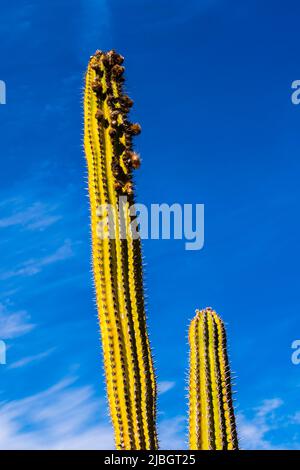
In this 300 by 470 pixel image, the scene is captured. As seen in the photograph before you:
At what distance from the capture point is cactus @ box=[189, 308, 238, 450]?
8742 millimetres

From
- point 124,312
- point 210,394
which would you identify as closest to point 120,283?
point 124,312

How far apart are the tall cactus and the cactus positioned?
3.46ft

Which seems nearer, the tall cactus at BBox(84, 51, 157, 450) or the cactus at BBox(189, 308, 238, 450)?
the tall cactus at BBox(84, 51, 157, 450)

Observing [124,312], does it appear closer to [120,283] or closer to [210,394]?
[120,283]

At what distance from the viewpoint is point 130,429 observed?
7.64m

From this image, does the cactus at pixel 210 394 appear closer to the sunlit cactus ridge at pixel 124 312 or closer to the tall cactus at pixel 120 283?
the sunlit cactus ridge at pixel 124 312

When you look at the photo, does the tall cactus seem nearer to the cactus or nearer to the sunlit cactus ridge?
the sunlit cactus ridge

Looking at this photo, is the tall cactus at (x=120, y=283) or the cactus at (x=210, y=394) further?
the cactus at (x=210, y=394)

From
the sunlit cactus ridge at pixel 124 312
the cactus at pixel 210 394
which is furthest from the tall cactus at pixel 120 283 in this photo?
the cactus at pixel 210 394

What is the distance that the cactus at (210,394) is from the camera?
874 cm

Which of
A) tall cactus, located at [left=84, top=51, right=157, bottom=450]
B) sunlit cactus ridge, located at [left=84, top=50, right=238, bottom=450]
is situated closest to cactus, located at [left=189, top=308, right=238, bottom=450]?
sunlit cactus ridge, located at [left=84, top=50, right=238, bottom=450]

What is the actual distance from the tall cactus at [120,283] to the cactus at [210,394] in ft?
3.46
